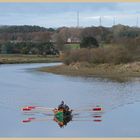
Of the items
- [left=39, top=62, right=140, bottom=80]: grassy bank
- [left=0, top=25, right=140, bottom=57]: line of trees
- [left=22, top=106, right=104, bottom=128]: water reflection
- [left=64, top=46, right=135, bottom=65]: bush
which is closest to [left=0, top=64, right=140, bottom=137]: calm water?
[left=22, top=106, right=104, bottom=128]: water reflection

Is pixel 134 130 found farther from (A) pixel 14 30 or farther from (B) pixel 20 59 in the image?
(A) pixel 14 30

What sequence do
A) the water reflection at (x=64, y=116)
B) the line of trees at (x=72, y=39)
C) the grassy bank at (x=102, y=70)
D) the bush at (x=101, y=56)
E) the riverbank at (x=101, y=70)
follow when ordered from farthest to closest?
the line of trees at (x=72, y=39) → the bush at (x=101, y=56) → the riverbank at (x=101, y=70) → the grassy bank at (x=102, y=70) → the water reflection at (x=64, y=116)

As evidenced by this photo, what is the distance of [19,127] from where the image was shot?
16266mm

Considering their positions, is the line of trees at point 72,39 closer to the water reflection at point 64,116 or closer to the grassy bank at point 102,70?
the grassy bank at point 102,70

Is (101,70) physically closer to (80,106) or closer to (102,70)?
(102,70)

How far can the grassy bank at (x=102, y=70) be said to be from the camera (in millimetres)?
38469

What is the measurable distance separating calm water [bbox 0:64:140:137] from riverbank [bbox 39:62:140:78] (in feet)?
17.7

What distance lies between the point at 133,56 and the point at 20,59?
936 inches

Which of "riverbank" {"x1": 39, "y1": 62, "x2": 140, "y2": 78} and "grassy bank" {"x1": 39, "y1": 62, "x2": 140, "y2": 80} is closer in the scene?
"grassy bank" {"x1": 39, "y1": 62, "x2": 140, "y2": 80}

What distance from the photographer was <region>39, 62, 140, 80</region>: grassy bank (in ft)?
126

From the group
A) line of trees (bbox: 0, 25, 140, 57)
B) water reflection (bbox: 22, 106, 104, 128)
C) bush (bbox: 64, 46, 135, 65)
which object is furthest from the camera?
line of trees (bbox: 0, 25, 140, 57)

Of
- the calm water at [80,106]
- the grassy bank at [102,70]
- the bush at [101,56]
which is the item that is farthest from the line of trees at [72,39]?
the calm water at [80,106]

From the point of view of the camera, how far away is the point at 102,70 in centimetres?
4147

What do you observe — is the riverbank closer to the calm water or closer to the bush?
the bush
